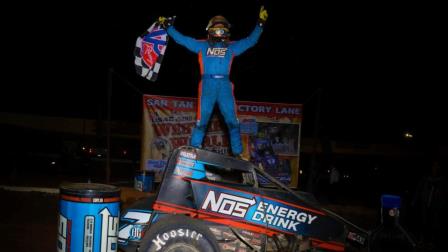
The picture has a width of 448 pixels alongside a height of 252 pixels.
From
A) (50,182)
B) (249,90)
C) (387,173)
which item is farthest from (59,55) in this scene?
(387,173)

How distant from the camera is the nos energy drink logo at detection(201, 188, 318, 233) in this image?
4.54 meters

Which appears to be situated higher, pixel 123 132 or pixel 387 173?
pixel 123 132

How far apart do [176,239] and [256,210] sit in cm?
88

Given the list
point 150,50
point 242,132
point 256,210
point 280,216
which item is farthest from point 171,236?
point 242,132

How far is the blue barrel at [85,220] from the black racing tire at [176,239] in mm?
454

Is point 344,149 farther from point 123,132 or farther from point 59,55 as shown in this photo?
point 59,55

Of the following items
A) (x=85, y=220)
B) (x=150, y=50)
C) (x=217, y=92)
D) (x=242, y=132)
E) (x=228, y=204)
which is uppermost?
(x=150, y=50)

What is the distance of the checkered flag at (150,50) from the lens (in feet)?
22.9

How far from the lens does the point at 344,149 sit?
17.3 m

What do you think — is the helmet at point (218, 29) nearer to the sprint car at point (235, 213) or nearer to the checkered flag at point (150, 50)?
the checkered flag at point (150, 50)

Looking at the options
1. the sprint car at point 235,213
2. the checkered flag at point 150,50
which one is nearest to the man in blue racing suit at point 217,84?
the checkered flag at point 150,50

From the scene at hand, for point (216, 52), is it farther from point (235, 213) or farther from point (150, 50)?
point (235, 213)

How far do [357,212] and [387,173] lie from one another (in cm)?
851

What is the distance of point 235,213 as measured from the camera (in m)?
4.57
